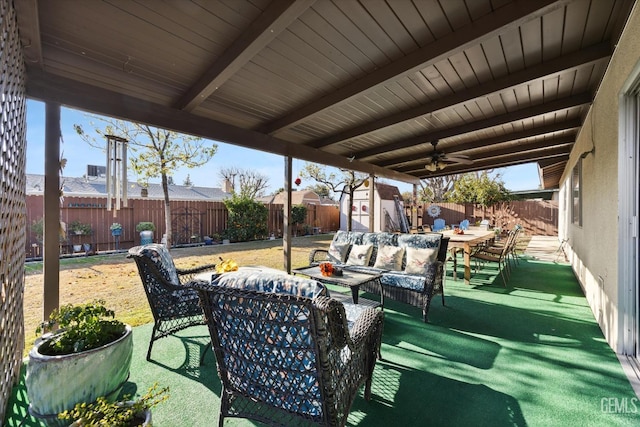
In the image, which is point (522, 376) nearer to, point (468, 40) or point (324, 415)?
point (324, 415)

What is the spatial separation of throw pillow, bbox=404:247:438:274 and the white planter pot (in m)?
3.53

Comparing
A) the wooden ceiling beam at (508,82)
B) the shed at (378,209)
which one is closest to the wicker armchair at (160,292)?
the wooden ceiling beam at (508,82)

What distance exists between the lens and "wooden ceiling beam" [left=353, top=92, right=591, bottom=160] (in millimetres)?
3795

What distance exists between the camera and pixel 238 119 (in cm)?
411

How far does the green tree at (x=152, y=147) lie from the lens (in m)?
8.00

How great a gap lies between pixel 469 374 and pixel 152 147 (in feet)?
30.7

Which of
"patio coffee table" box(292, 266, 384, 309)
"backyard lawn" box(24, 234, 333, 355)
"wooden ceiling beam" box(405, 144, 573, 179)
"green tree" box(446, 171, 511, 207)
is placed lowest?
"backyard lawn" box(24, 234, 333, 355)

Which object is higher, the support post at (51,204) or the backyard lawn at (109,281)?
the support post at (51,204)

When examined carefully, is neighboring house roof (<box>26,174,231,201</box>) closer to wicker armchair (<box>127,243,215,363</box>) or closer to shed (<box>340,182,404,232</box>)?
wicker armchair (<box>127,243,215,363</box>)

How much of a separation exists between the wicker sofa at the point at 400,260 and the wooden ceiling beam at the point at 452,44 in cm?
239

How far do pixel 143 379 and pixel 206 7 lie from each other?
299 cm

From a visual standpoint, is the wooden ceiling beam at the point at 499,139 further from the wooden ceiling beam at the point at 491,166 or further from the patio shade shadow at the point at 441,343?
the patio shade shadow at the point at 441,343

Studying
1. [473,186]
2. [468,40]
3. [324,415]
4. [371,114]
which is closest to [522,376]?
[324,415]

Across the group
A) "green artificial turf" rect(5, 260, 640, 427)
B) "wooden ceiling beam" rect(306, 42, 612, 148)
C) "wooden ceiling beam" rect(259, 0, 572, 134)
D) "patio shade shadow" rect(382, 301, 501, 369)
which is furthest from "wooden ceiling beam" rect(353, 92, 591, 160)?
"patio shade shadow" rect(382, 301, 501, 369)
